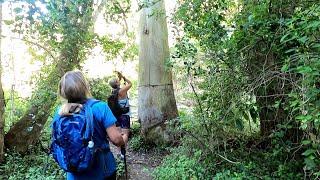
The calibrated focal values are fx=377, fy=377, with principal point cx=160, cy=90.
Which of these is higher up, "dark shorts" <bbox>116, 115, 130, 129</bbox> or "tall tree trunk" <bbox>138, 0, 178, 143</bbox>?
"tall tree trunk" <bbox>138, 0, 178, 143</bbox>

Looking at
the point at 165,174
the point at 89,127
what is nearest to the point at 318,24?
the point at 89,127

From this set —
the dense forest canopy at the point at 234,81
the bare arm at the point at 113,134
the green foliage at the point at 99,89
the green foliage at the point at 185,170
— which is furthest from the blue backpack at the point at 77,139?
the green foliage at the point at 99,89

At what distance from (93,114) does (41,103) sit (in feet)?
15.2

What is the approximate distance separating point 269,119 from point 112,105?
3.39 meters

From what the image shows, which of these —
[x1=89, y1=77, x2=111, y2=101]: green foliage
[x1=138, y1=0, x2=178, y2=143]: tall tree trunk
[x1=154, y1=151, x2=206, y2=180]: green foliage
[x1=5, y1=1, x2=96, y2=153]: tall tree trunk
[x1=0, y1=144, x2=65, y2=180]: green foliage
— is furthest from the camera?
[x1=138, y1=0, x2=178, y2=143]: tall tree trunk

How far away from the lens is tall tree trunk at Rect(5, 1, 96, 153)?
24.2 feet

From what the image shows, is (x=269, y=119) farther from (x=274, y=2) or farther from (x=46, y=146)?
(x=46, y=146)

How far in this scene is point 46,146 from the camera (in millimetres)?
8391

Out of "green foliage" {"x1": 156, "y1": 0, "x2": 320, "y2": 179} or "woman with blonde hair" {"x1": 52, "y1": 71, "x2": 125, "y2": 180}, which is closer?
"woman with blonde hair" {"x1": 52, "y1": 71, "x2": 125, "y2": 180}

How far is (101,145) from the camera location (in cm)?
327

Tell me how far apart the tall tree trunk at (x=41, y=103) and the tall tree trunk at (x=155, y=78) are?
85.8 inches

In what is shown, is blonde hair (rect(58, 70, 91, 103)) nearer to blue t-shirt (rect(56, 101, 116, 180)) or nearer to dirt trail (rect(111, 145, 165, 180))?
blue t-shirt (rect(56, 101, 116, 180))

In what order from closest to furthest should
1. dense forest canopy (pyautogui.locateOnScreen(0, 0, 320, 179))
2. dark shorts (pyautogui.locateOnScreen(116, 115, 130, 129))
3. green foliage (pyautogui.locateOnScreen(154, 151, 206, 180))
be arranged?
dense forest canopy (pyautogui.locateOnScreen(0, 0, 320, 179))
green foliage (pyautogui.locateOnScreen(154, 151, 206, 180))
dark shorts (pyautogui.locateOnScreen(116, 115, 130, 129))

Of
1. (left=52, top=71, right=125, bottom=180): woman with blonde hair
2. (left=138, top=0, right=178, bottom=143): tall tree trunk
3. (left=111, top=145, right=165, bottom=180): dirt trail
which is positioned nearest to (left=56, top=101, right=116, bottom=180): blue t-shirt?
(left=52, top=71, right=125, bottom=180): woman with blonde hair
